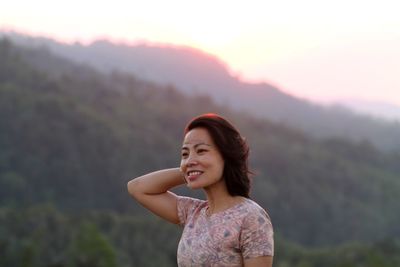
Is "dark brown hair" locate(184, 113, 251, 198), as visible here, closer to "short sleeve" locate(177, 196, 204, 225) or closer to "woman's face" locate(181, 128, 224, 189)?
"woman's face" locate(181, 128, 224, 189)

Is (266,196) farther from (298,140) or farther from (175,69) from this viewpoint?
(175,69)

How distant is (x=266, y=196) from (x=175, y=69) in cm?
8159

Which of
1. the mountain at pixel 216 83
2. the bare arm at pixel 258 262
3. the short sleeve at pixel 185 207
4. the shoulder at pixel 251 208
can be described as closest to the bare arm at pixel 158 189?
the short sleeve at pixel 185 207

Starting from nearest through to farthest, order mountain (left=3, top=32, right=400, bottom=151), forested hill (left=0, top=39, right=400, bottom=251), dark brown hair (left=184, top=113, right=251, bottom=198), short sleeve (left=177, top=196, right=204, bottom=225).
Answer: dark brown hair (left=184, top=113, right=251, bottom=198) < short sleeve (left=177, top=196, right=204, bottom=225) < forested hill (left=0, top=39, right=400, bottom=251) < mountain (left=3, top=32, right=400, bottom=151)

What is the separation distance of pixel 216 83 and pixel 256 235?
12588 cm

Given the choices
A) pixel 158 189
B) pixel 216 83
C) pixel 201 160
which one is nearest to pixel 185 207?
pixel 158 189

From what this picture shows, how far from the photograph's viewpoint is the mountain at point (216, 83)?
120 metres

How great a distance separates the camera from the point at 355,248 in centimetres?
3703

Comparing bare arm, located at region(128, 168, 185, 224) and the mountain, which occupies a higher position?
bare arm, located at region(128, 168, 185, 224)

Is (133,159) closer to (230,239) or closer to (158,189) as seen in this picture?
(158,189)

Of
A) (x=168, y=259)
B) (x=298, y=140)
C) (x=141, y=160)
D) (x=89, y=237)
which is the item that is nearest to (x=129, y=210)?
(x=141, y=160)

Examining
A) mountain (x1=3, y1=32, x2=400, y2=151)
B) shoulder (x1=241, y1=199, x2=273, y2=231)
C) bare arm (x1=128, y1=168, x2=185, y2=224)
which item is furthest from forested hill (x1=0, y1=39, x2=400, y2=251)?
shoulder (x1=241, y1=199, x2=273, y2=231)

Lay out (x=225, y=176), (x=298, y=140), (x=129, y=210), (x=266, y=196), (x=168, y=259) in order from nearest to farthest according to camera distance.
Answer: (x=225, y=176) → (x=168, y=259) → (x=129, y=210) → (x=266, y=196) → (x=298, y=140)

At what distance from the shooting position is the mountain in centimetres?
12012
